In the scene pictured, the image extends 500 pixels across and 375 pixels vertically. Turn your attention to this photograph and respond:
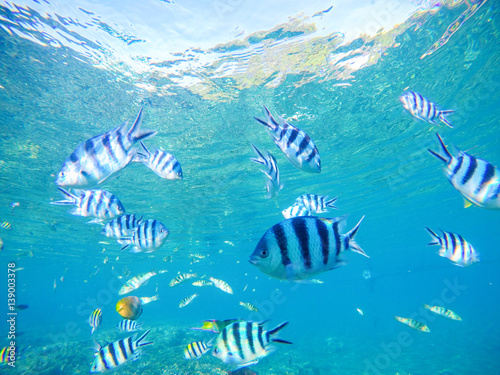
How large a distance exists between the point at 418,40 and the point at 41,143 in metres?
18.8

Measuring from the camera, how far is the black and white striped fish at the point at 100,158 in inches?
110

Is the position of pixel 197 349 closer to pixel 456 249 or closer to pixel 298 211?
pixel 298 211

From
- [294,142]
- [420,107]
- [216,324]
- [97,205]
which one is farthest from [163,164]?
[420,107]

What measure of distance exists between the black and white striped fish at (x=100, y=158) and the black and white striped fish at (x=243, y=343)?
8.87 ft

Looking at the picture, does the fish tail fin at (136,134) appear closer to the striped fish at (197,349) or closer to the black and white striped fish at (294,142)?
the black and white striped fish at (294,142)

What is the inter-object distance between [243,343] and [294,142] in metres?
2.82

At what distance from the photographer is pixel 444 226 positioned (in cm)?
4422

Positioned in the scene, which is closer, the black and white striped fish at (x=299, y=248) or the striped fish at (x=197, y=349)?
the black and white striped fish at (x=299, y=248)

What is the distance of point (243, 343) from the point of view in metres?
3.41

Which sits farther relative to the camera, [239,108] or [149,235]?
[239,108]

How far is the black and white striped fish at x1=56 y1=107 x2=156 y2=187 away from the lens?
2.81m

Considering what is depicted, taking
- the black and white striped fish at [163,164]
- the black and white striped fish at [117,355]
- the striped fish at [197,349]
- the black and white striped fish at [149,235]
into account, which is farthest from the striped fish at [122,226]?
the striped fish at [197,349]

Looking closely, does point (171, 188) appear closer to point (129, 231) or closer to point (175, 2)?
point (175, 2)

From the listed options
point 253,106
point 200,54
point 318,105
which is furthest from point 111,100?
point 318,105
